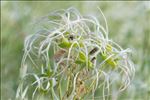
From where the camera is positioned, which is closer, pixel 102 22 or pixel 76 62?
pixel 76 62

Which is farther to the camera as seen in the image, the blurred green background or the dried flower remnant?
the blurred green background

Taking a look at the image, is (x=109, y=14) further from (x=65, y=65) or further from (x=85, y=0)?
(x=65, y=65)

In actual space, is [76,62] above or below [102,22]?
below

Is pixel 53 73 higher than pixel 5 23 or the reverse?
the reverse

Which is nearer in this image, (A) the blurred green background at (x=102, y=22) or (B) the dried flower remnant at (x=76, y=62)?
(B) the dried flower remnant at (x=76, y=62)

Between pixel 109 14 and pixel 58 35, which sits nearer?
pixel 58 35

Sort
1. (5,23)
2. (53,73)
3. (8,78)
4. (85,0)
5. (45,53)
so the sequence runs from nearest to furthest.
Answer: (53,73)
(45,53)
(8,78)
(5,23)
(85,0)

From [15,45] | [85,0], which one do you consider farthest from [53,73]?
[85,0]

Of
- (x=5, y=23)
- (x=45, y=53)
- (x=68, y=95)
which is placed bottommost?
(x=68, y=95)
